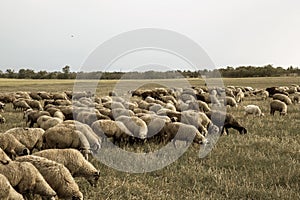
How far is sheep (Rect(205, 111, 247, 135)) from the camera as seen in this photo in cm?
1327

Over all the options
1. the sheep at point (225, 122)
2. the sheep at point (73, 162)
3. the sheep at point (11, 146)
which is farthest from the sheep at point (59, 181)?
the sheep at point (225, 122)

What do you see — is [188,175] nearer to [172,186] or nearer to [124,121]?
[172,186]

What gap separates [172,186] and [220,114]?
701 centimetres

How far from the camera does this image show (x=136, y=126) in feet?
36.1

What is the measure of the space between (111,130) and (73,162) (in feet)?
12.0

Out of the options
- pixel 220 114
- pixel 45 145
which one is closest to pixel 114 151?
pixel 45 145

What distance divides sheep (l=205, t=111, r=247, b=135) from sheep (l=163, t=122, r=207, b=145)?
2599 mm

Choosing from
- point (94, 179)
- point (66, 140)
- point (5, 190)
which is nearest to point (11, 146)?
point (66, 140)

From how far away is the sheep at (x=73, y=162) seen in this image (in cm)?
696

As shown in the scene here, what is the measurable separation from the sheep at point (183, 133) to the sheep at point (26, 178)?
5.44 m

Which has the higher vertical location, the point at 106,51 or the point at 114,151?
the point at 106,51

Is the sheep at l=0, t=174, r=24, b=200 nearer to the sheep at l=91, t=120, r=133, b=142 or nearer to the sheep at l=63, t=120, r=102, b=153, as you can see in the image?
the sheep at l=63, t=120, r=102, b=153

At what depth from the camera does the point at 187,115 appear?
12859 mm

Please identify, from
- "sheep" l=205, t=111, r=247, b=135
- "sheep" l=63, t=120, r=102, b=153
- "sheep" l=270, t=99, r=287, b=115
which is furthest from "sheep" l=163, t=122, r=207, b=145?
"sheep" l=270, t=99, r=287, b=115
